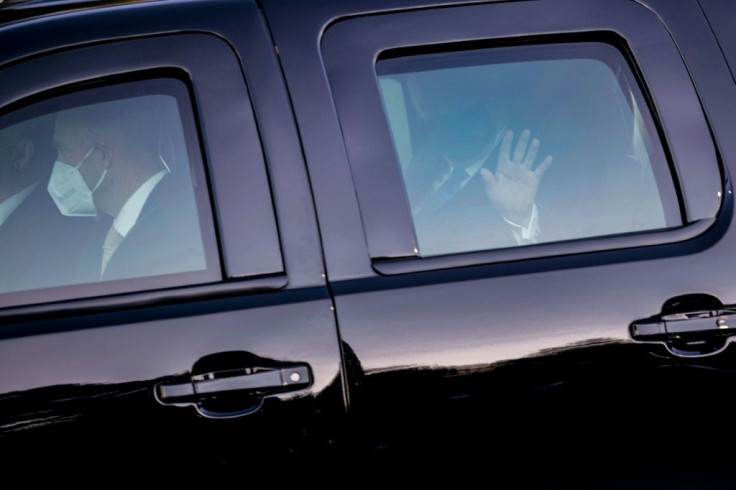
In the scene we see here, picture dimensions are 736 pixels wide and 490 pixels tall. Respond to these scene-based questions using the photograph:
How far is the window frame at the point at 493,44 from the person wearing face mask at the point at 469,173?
52 millimetres

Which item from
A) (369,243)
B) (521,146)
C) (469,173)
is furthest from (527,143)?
(369,243)

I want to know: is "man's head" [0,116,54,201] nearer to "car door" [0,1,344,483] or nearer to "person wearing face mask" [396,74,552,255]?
"car door" [0,1,344,483]

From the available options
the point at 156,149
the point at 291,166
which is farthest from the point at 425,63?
the point at 156,149

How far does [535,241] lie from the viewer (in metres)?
1.93

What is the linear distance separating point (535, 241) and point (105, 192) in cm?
86

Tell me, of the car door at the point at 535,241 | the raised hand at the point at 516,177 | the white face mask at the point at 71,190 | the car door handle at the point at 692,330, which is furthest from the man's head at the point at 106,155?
the car door handle at the point at 692,330

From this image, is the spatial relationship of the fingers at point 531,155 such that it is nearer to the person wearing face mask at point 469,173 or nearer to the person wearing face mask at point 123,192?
the person wearing face mask at point 469,173

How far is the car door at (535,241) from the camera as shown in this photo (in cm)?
173

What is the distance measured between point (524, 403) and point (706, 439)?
366 millimetres

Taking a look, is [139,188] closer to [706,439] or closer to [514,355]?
[514,355]

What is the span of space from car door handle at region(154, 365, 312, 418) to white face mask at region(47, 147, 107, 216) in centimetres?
43

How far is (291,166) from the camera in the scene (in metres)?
1.84

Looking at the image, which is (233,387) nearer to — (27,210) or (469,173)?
(27,210)

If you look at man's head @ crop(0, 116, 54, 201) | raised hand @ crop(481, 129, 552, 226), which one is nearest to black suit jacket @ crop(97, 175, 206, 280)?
man's head @ crop(0, 116, 54, 201)
